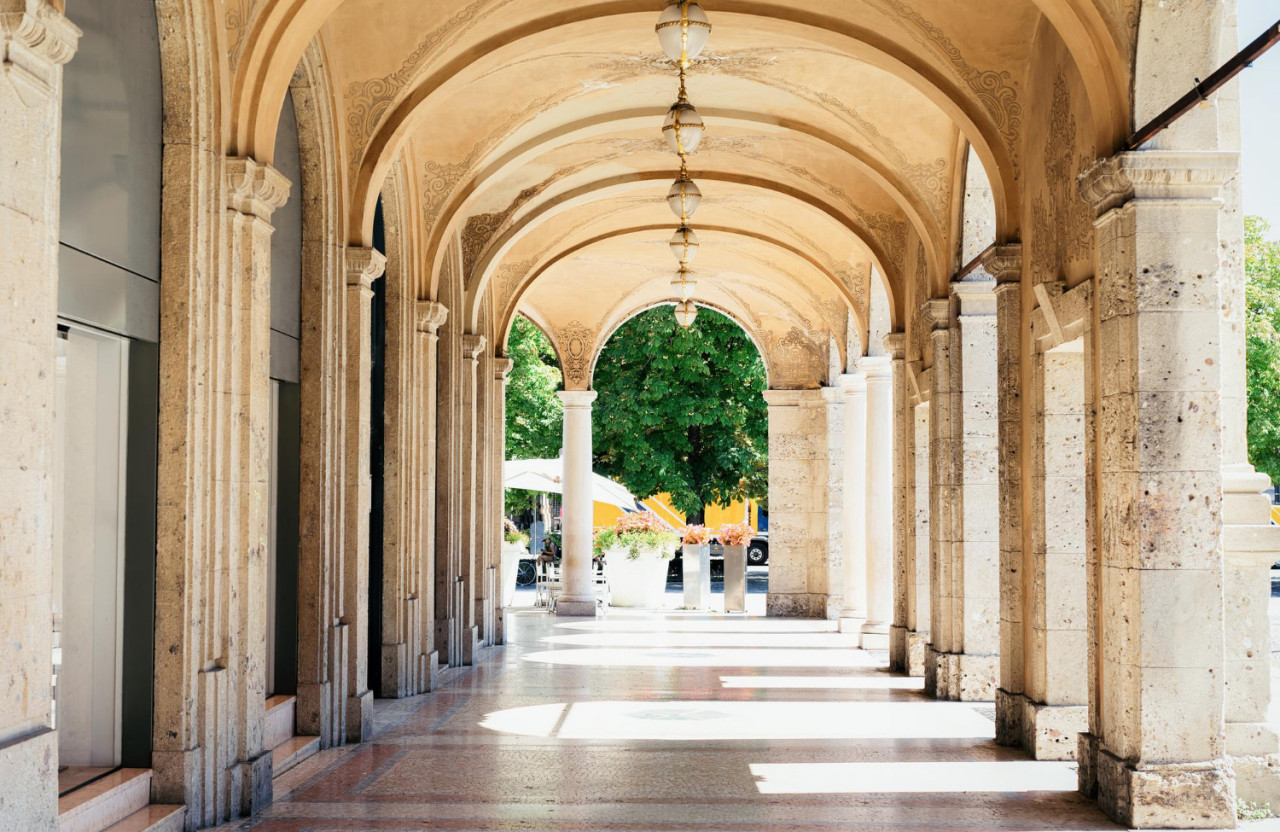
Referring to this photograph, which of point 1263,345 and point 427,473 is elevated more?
point 1263,345

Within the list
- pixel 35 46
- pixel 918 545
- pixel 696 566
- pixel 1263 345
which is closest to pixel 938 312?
pixel 918 545

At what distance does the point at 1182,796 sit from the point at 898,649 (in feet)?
23.5

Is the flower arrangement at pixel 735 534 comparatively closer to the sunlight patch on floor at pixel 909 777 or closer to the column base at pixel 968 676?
the column base at pixel 968 676

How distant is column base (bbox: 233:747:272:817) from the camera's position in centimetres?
659

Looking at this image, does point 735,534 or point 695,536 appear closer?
point 735,534

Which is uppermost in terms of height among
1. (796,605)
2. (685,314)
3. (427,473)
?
(685,314)

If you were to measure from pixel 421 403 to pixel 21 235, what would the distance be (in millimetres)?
7330

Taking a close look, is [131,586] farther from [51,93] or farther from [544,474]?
[544,474]

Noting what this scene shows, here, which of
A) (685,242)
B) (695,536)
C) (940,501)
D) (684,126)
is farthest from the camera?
(695,536)

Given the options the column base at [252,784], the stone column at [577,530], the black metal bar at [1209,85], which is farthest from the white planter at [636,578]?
the black metal bar at [1209,85]

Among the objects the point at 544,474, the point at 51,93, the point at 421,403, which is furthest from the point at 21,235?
the point at 544,474

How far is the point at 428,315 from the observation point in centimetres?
1171

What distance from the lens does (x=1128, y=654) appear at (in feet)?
21.1

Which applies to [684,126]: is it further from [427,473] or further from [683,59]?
[427,473]
